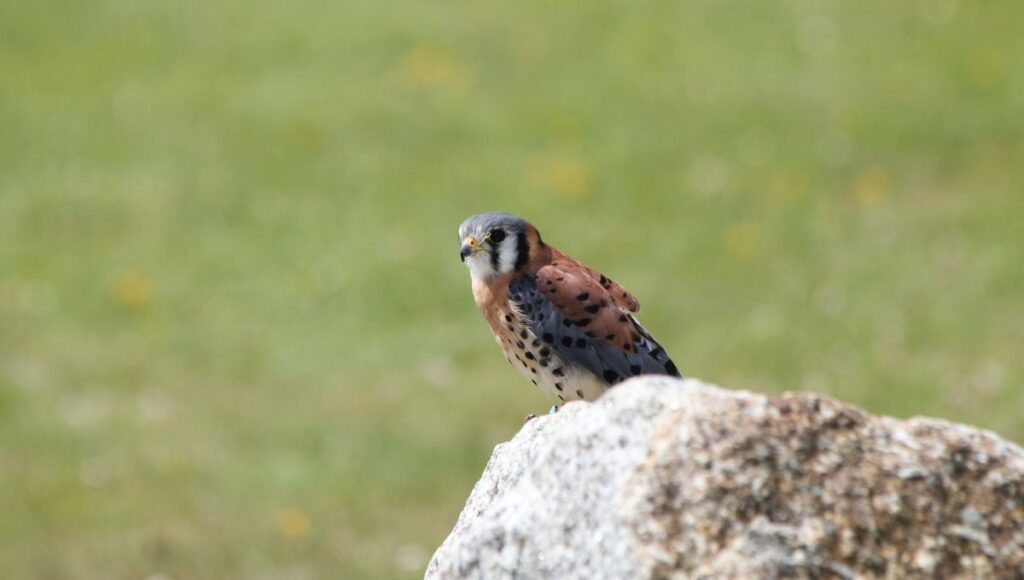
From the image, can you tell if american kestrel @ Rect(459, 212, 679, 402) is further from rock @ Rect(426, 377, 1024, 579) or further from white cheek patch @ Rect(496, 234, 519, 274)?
rock @ Rect(426, 377, 1024, 579)

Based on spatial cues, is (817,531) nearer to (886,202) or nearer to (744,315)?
(744,315)

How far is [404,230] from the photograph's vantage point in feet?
41.1

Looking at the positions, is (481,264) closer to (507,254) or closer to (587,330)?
(507,254)

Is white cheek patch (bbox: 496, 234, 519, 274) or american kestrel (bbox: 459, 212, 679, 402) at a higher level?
white cheek patch (bbox: 496, 234, 519, 274)

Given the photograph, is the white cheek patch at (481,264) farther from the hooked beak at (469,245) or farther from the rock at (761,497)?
the rock at (761,497)

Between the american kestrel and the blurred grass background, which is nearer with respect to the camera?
the american kestrel

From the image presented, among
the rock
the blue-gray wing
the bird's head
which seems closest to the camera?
the rock

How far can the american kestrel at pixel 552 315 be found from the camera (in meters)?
5.17

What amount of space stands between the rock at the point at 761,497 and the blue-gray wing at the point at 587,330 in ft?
5.61

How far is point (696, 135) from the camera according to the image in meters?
13.5

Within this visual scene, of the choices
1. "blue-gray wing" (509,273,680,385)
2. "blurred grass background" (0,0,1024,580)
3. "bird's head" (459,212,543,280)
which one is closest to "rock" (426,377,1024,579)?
"blue-gray wing" (509,273,680,385)

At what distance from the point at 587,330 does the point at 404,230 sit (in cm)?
746

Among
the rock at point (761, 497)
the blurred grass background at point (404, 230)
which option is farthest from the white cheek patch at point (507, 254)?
the blurred grass background at point (404, 230)

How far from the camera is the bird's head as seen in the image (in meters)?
5.27
